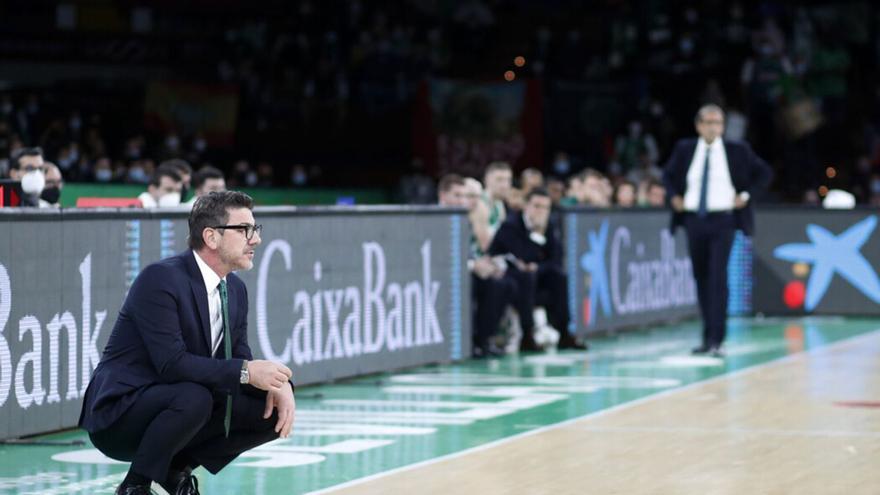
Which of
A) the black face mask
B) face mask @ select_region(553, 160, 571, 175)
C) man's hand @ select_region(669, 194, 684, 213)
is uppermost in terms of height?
face mask @ select_region(553, 160, 571, 175)

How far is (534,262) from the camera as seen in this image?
15.5 metres

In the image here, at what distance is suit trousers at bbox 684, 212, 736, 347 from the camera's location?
15211 mm

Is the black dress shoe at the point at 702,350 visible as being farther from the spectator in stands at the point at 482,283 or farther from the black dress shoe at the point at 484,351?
the black dress shoe at the point at 484,351

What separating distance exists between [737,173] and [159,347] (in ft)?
31.1

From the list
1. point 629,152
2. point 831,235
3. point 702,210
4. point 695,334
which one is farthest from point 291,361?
point 629,152

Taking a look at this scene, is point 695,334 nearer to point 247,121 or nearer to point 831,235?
point 831,235

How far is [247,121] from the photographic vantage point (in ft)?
102

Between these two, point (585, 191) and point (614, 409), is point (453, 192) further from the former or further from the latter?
point (614, 409)

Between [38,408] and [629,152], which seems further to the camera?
[629,152]

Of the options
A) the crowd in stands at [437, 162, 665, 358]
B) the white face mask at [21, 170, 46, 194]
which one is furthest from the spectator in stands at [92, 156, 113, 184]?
the white face mask at [21, 170, 46, 194]

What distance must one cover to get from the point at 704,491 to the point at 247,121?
79.1ft

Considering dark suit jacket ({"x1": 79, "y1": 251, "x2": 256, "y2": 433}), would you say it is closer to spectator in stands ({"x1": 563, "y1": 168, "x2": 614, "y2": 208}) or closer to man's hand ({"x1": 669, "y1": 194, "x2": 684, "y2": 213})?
man's hand ({"x1": 669, "y1": 194, "x2": 684, "y2": 213})

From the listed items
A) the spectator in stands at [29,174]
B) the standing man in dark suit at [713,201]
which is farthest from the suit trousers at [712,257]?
the spectator in stands at [29,174]

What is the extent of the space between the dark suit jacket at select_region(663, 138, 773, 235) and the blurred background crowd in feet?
42.6
